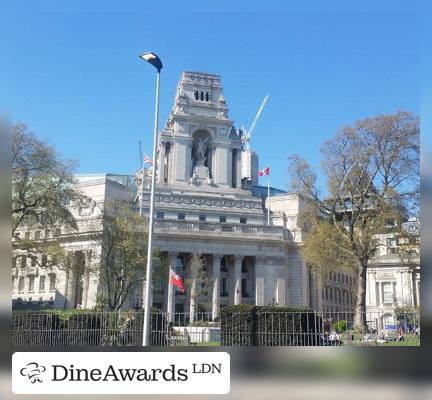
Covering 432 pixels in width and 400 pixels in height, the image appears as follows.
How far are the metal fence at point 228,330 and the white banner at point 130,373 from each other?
40.8ft

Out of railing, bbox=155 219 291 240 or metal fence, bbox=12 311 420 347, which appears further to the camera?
railing, bbox=155 219 291 240

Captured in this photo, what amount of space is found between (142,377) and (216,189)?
8408 centimetres

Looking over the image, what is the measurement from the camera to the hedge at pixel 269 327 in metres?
25.9

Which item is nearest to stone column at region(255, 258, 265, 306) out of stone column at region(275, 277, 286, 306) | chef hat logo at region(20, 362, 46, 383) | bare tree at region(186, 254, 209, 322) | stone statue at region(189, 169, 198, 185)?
stone column at region(275, 277, 286, 306)

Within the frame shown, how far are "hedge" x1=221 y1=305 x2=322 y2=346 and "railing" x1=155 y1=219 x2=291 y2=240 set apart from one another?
5491cm

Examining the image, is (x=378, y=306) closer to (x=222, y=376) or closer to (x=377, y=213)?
(x=377, y=213)

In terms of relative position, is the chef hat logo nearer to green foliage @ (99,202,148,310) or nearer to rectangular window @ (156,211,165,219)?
green foliage @ (99,202,148,310)

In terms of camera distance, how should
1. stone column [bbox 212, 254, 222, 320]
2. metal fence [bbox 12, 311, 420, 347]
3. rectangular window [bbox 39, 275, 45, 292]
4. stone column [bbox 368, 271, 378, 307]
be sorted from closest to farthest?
metal fence [bbox 12, 311, 420, 347] < stone column [bbox 212, 254, 222, 320] < rectangular window [bbox 39, 275, 45, 292] < stone column [bbox 368, 271, 378, 307]

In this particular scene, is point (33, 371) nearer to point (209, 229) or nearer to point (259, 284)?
point (209, 229)

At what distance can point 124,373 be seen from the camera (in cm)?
1397

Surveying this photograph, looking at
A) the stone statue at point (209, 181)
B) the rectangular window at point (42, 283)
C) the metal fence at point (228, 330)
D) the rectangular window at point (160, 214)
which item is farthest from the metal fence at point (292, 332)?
the stone statue at point (209, 181)

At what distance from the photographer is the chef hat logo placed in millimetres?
14133

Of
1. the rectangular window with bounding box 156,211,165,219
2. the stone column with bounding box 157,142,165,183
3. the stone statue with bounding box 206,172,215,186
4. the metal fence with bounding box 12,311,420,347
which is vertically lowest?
the metal fence with bounding box 12,311,420,347

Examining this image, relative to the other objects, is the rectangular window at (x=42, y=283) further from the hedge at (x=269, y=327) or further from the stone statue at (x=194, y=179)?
the hedge at (x=269, y=327)
